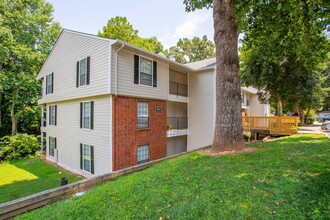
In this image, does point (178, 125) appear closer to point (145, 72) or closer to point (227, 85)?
point (145, 72)

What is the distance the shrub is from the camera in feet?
51.2

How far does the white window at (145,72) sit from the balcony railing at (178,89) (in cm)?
294

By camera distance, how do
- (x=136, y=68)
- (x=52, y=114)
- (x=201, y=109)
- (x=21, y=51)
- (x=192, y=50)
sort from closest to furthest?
(x=136, y=68) → (x=201, y=109) → (x=52, y=114) → (x=21, y=51) → (x=192, y=50)

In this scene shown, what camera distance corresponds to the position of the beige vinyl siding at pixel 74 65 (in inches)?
363

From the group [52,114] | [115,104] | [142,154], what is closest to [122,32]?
[52,114]

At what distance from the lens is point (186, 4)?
39.1 feet

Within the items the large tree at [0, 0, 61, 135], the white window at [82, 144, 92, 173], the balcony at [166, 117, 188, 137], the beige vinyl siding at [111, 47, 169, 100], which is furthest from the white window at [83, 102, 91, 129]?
the large tree at [0, 0, 61, 135]

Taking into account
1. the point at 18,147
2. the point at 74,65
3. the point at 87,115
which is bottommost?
the point at 18,147

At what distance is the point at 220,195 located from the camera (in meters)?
3.71

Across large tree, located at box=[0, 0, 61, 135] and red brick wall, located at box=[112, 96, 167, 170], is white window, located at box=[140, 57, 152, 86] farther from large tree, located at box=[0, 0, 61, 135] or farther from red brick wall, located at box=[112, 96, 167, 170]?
large tree, located at box=[0, 0, 61, 135]

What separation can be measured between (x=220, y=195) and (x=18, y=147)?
1887 centimetres

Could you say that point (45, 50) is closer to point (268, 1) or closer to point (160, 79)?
point (160, 79)

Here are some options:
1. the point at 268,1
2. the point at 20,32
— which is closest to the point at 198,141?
the point at 268,1

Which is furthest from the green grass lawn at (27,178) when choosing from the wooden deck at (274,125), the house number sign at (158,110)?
the wooden deck at (274,125)
